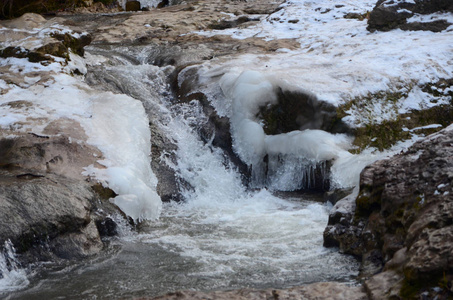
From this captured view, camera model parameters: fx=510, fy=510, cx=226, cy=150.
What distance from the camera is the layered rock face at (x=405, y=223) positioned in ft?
9.73

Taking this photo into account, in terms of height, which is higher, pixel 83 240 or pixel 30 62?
pixel 30 62

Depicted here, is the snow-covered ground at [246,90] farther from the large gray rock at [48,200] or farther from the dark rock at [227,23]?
the dark rock at [227,23]

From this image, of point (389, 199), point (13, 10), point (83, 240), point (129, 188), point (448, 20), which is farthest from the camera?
point (13, 10)

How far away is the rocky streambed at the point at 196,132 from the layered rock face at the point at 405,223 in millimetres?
12

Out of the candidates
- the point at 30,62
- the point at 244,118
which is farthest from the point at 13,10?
the point at 244,118

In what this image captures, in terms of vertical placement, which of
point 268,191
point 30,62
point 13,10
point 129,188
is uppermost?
point 13,10

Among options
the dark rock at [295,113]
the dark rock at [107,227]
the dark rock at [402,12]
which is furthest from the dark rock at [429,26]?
the dark rock at [107,227]

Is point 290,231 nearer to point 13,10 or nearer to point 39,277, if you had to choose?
point 39,277

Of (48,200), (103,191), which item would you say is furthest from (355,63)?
(48,200)

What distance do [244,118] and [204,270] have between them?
357 cm

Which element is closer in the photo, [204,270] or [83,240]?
[204,270]

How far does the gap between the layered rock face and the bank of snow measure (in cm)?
234

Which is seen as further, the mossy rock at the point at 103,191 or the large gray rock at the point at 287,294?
the mossy rock at the point at 103,191

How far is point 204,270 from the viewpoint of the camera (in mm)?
4348
